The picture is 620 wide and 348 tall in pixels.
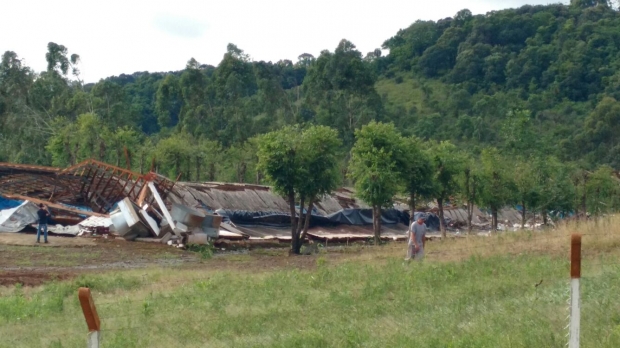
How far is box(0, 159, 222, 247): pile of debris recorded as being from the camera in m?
34.2

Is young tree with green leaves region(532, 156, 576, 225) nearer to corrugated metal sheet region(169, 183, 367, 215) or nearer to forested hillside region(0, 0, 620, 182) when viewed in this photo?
forested hillside region(0, 0, 620, 182)

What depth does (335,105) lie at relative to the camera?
218ft

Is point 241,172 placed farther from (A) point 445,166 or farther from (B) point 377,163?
(B) point 377,163

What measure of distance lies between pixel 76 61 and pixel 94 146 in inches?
935

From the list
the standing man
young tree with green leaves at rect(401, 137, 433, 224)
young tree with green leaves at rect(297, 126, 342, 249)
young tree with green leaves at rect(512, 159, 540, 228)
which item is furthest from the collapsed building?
the standing man

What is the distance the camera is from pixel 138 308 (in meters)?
13.3

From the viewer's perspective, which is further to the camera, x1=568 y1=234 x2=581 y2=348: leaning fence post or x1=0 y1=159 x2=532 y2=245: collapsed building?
x1=0 y1=159 x2=532 y2=245: collapsed building

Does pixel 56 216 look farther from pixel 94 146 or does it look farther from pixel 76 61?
Result: pixel 76 61

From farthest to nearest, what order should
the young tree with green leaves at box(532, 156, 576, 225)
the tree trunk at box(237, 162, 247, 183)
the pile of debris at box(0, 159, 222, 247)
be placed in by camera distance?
the tree trunk at box(237, 162, 247, 183) < the young tree with green leaves at box(532, 156, 576, 225) < the pile of debris at box(0, 159, 222, 247)

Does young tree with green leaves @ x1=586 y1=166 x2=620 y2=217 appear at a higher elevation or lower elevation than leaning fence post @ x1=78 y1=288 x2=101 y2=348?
higher

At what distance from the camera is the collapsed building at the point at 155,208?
34.5 meters

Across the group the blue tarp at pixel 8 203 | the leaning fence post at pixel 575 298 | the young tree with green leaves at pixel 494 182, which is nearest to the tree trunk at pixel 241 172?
the young tree with green leaves at pixel 494 182

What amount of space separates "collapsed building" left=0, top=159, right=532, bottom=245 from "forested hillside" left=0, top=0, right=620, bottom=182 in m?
2.61

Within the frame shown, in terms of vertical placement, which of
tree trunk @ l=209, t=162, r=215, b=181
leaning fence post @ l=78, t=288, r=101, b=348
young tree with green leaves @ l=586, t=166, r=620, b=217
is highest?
tree trunk @ l=209, t=162, r=215, b=181
